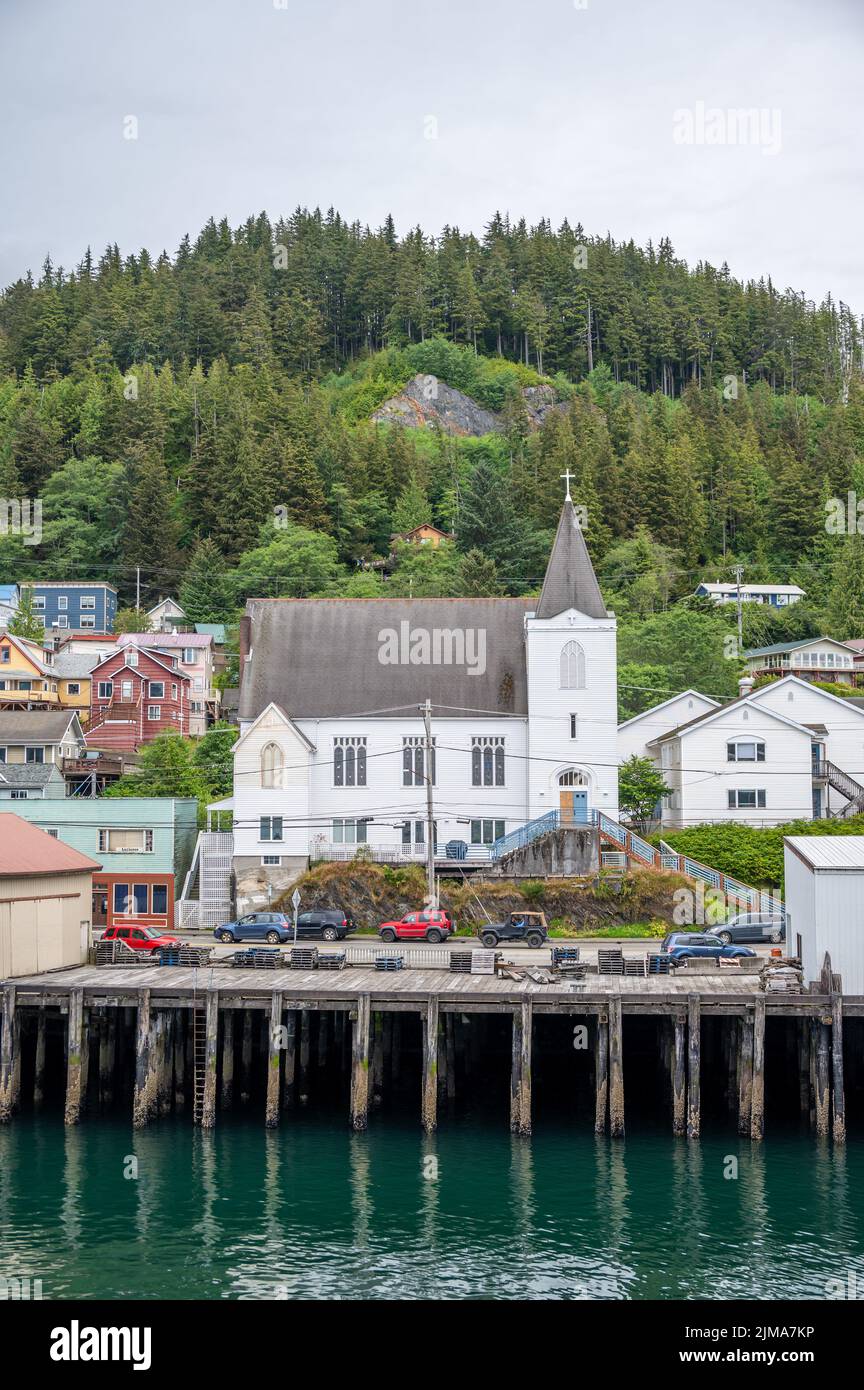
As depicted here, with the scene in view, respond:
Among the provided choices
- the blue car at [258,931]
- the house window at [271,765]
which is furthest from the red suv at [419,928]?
the house window at [271,765]

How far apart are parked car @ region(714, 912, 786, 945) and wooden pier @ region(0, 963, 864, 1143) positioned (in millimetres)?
4162

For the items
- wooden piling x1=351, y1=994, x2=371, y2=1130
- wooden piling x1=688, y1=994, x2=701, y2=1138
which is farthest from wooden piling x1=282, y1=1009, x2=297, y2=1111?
wooden piling x1=688, y1=994, x2=701, y2=1138

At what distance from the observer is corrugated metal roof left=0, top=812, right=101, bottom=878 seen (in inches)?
1499

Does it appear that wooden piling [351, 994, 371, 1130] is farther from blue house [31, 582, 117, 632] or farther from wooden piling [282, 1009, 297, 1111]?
blue house [31, 582, 117, 632]

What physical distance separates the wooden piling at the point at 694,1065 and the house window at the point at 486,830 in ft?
76.6

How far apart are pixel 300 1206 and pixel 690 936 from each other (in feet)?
53.7

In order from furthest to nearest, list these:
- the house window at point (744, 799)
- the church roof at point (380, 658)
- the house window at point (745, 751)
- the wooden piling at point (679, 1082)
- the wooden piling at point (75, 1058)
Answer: the house window at point (745, 751) < the house window at point (744, 799) < the church roof at point (380, 658) < the wooden piling at point (75, 1058) < the wooden piling at point (679, 1082)

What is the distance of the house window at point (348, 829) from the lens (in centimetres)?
5575

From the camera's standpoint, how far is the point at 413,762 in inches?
2219

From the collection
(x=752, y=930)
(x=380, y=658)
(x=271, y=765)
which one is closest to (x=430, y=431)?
(x=380, y=658)

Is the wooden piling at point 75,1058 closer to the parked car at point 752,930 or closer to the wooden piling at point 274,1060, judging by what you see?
the wooden piling at point 274,1060

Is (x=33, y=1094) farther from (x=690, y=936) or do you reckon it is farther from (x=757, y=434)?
(x=757, y=434)

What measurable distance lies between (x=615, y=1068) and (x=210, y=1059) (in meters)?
10.5
